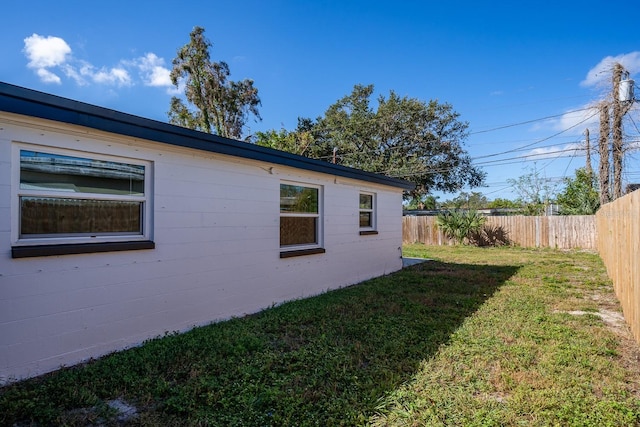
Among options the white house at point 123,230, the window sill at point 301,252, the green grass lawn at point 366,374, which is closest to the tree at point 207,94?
the window sill at point 301,252

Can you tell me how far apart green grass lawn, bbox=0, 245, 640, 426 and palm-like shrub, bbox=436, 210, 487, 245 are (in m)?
11.0

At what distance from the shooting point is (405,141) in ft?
82.6

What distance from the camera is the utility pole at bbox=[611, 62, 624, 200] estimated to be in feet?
43.7

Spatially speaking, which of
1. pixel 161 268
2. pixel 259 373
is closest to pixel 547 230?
pixel 259 373

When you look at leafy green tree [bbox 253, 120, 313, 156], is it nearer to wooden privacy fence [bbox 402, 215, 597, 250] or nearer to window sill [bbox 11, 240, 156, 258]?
wooden privacy fence [bbox 402, 215, 597, 250]

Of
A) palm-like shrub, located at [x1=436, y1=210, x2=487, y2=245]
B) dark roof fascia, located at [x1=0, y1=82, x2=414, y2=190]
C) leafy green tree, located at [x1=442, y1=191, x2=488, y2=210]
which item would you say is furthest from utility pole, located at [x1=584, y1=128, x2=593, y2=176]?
dark roof fascia, located at [x1=0, y1=82, x2=414, y2=190]

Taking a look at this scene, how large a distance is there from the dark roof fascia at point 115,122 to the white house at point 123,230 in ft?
0.03

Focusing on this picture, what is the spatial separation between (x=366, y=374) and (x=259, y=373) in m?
0.92

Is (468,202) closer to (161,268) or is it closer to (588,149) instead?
(588,149)

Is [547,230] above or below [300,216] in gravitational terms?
below

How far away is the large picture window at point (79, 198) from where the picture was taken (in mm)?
3021

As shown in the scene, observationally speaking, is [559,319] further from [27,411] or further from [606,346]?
[27,411]

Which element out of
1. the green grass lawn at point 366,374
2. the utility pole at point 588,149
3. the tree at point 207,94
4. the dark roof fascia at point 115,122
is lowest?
the green grass lawn at point 366,374

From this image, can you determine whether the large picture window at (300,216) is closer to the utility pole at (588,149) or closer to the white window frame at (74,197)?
the white window frame at (74,197)
